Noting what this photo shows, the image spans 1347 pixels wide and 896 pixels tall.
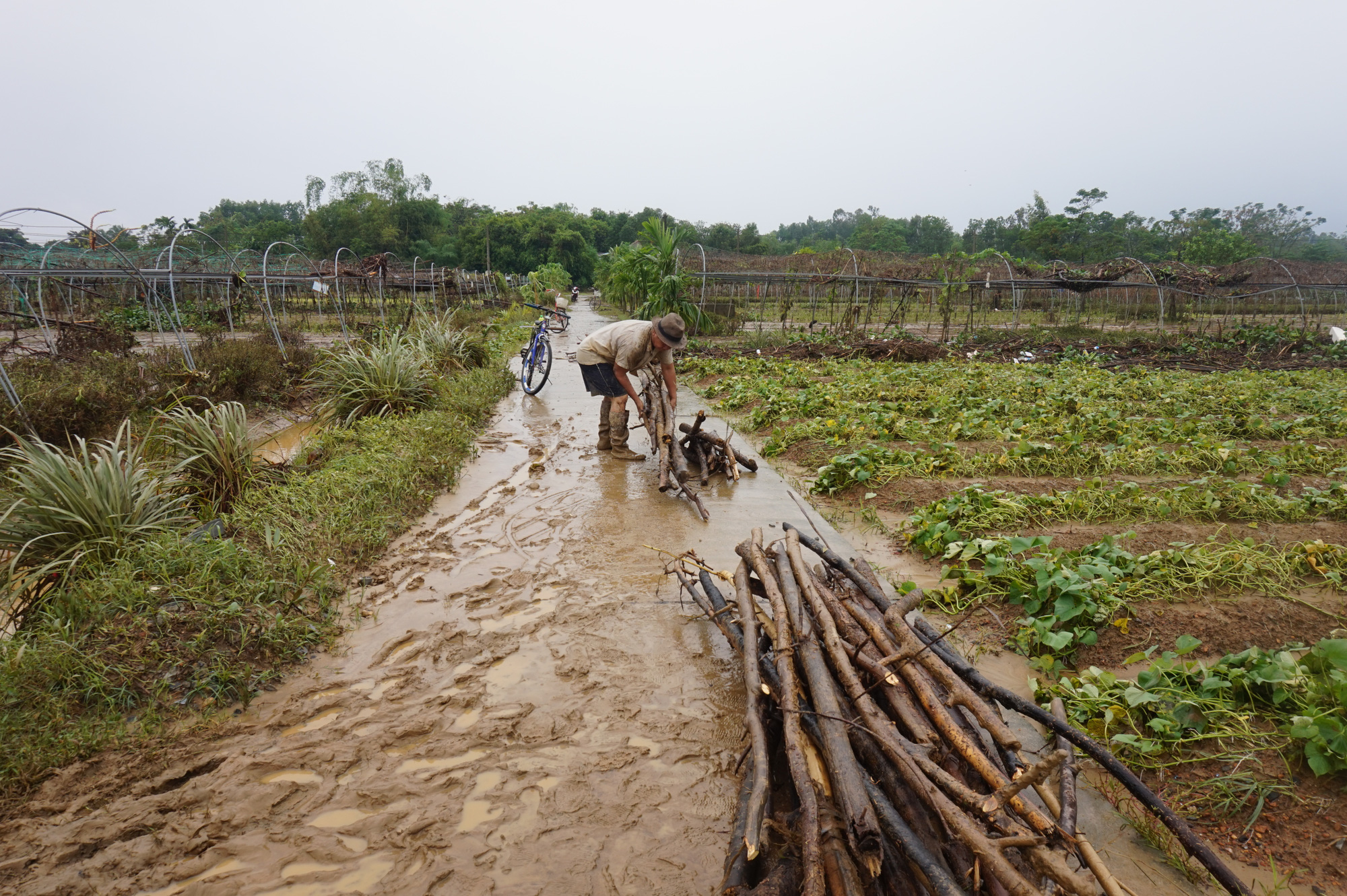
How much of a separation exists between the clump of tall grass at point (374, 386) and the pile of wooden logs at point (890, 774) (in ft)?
21.0

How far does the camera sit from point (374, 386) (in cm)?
Answer: 779

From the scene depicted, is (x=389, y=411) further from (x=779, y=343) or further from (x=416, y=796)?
(x=779, y=343)

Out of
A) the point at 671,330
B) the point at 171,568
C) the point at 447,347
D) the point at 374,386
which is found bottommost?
the point at 171,568

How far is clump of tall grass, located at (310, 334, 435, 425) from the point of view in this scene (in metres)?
7.74

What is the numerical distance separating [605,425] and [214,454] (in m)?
3.52

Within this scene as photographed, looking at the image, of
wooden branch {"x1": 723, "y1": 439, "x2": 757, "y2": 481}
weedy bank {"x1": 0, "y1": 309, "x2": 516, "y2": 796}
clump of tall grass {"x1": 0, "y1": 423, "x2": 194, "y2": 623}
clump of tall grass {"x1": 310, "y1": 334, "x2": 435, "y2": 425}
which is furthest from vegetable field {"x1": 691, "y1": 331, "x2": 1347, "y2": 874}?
clump of tall grass {"x1": 0, "y1": 423, "x2": 194, "y2": 623}

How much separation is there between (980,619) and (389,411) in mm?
6711

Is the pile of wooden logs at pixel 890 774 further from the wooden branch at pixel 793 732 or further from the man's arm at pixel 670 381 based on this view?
the man's arm at pixel 670 381

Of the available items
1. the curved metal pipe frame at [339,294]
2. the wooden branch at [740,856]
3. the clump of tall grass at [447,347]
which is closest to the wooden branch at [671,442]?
the wooden branch at [740,856]

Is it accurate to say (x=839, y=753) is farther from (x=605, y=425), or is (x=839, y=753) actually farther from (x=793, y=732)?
Answer: (x=605, y=425)

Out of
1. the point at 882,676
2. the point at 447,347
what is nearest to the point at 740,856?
the point at 882,676

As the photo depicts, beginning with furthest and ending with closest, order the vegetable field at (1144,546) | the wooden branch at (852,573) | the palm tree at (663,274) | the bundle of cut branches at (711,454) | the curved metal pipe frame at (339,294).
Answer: the palm tree at (663,274)
the curved metal pipe frame at (339,294)
the bundle of cut branches at (711,454)
the wooden branch at (852,573)
the vegetable field at (1144,546)

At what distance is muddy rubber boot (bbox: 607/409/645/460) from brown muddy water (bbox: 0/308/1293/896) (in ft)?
9.25

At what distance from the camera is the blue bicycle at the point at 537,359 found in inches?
414
